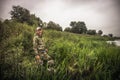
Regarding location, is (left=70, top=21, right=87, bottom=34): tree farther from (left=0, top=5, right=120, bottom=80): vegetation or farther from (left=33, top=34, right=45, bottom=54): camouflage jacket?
(left=33, top=34, right=45, bottom=54): camouflage jacket

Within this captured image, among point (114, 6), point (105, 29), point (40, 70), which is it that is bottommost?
point (40, 70)

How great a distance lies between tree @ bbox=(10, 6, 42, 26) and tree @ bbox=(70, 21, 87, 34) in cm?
48

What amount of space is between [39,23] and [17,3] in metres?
0.42

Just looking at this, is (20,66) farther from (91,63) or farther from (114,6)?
(114,6)

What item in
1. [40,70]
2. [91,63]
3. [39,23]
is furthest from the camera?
[39,23]

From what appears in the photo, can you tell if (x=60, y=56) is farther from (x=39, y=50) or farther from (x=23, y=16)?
(x=23, y=16)

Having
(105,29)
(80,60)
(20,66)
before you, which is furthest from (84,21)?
(20,66)

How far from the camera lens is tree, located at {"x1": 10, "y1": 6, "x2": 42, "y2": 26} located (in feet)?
11.0

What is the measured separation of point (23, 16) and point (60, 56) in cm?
84

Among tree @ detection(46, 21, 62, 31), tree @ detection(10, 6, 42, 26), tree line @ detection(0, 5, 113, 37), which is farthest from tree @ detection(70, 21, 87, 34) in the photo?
tree @ detection(10, 6, 42, 26)

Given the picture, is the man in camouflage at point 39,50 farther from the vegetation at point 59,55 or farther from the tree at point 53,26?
the tree at point 53,26

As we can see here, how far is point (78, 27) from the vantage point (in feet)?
11.0

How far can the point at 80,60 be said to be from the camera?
3.01 meters

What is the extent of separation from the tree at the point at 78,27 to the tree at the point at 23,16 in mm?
483
